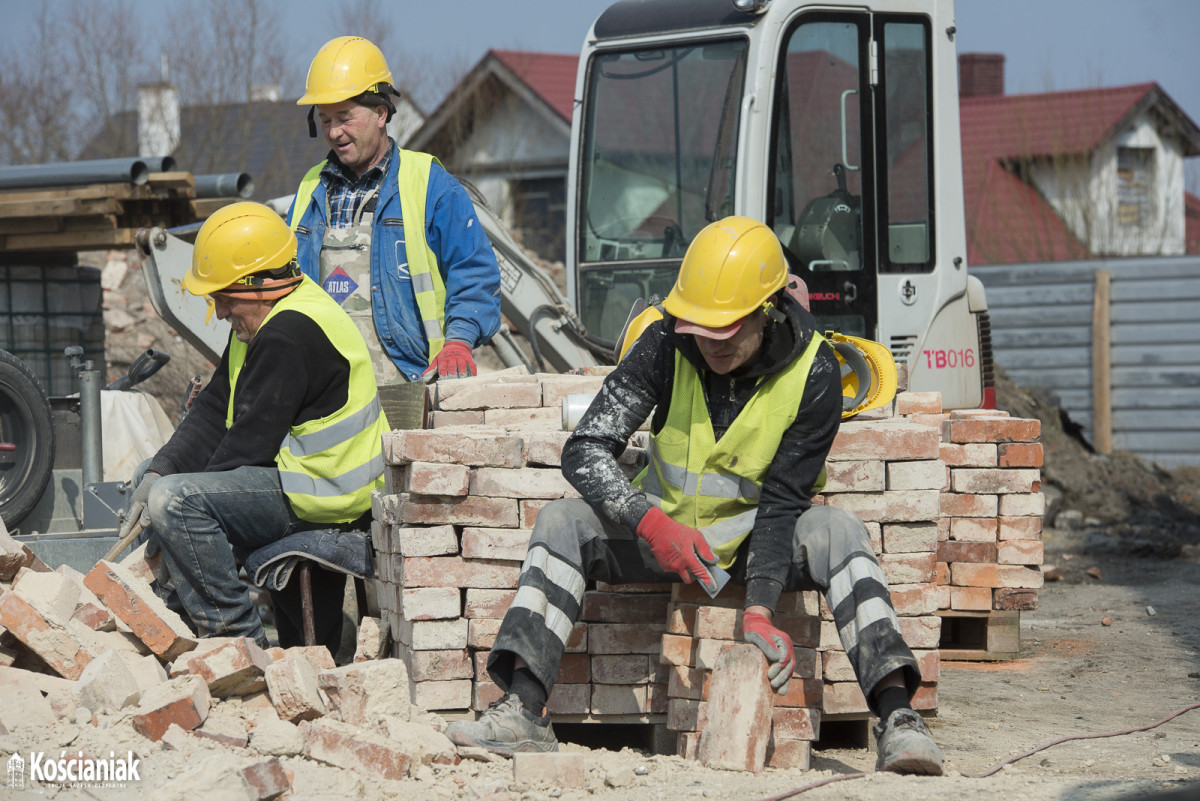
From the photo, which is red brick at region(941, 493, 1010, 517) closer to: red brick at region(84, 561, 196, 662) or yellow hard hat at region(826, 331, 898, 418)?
yellow hard hat at region(826, 331, 898, 418)

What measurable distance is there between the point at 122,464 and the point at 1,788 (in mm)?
3458

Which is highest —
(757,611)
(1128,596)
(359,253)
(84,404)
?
(359,253)

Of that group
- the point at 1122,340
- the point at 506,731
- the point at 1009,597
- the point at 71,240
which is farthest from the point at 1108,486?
the point at 506,731

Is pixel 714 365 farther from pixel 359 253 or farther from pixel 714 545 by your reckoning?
pixel 359 253

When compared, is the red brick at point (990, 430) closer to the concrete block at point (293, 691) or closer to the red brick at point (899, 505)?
the red brick at point (899, 505)

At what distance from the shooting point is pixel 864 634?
3.76 metres

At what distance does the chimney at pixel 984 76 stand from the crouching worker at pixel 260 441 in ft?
83.7

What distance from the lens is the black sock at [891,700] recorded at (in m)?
3.73

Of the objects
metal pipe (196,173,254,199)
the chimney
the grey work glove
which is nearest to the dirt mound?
metal pipe (196,173,254,199)

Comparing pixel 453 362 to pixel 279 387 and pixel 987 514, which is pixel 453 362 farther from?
pixel 987 514

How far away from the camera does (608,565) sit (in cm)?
409

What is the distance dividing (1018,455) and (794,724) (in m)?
2.38

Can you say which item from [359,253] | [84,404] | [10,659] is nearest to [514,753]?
[10,659]

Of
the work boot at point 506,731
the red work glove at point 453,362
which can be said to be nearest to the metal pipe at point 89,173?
the red work glove at point 453,362
